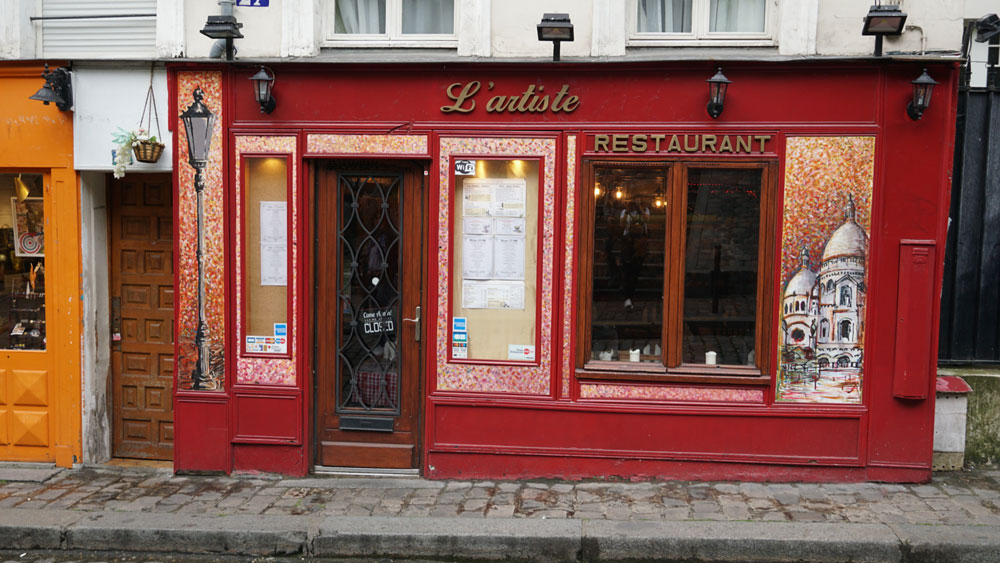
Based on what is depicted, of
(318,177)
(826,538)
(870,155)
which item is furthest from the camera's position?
(318,177)

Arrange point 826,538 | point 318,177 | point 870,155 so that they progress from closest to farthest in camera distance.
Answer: point 826,538 → point 870,155 → point 318,177

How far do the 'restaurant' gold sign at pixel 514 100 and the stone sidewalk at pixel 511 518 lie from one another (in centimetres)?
318

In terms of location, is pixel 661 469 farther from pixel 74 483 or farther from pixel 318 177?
pixel 74 483

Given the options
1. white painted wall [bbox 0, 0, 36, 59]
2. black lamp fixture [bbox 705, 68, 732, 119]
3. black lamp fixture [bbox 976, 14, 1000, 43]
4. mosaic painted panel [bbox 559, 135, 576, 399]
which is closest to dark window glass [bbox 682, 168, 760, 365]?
black lamp fixture [bbox 705, 68, 732, 119]

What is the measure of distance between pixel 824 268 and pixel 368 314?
3897mm

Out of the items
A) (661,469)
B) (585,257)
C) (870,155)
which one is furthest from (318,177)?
(870,155)

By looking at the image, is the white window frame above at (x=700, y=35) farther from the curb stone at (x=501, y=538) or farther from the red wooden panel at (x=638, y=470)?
the curb stone at (x=501, y=538)

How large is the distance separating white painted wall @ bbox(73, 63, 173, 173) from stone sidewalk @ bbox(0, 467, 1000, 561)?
9.40 feet

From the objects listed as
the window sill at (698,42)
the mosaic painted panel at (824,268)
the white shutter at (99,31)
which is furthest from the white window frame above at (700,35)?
the white shutter at (99,31)

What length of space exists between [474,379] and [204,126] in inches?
126

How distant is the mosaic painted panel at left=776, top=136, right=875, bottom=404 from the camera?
6996mm

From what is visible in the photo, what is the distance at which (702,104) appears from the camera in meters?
7.06

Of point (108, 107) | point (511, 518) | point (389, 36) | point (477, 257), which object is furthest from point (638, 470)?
point (108, 107)

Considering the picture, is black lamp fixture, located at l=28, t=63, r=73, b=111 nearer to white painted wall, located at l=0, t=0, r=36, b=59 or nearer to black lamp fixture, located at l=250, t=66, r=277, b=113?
white painted wall, located at l=0, t=0, r=36, b=59
